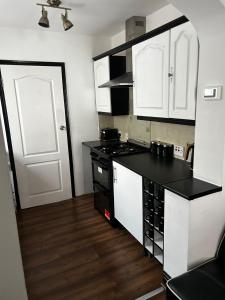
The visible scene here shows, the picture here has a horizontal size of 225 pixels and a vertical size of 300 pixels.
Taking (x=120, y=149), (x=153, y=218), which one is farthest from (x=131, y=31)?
(x=153, y=218)

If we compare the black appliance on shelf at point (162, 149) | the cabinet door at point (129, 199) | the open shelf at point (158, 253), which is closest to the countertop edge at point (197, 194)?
the cabinet door at point (129, 199)

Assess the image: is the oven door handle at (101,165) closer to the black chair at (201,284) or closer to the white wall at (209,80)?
the white wall at (209,80)

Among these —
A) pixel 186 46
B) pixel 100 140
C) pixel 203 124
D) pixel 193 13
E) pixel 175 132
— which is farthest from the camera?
pixel 100 140

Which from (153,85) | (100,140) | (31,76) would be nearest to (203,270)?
(153,85)

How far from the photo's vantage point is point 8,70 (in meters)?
2.90

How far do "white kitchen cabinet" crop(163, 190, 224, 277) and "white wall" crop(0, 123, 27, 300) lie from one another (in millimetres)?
1113

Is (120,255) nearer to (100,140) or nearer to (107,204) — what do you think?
(107,204)

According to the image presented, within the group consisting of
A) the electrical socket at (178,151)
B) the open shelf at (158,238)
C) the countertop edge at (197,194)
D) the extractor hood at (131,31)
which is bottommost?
the open shelf at (158,238)

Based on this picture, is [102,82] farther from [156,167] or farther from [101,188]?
[156,167]

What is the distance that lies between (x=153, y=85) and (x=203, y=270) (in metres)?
1.59

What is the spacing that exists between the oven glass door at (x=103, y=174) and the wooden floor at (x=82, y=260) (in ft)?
1.69

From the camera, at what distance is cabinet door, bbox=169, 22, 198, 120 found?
1713mm

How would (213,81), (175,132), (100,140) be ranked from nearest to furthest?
(213,81)
(175,132)
(100,140)

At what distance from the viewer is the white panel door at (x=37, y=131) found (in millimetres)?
2997
